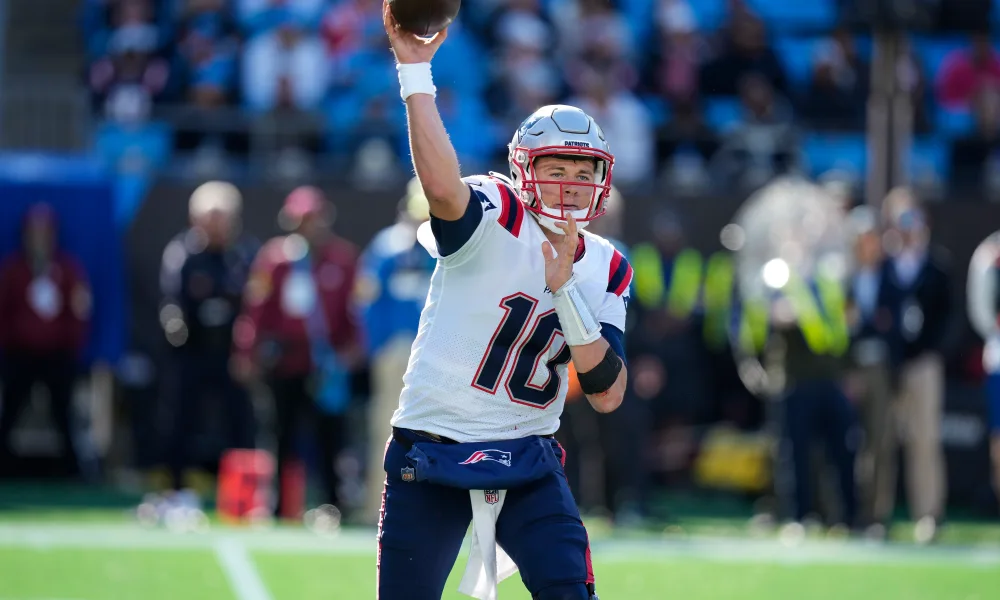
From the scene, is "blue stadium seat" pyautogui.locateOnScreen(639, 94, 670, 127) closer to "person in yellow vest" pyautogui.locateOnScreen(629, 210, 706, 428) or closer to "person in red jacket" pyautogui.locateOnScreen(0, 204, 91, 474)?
"person in yellow vest" pyautogui.locateOnScreen(629, 210, 706, 428)

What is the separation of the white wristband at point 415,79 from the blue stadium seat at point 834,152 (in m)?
11.4

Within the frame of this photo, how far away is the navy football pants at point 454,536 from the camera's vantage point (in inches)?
176

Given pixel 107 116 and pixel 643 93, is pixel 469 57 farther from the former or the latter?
pixel 107 116

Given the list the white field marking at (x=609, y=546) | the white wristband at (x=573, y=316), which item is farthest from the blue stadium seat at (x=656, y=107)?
the white wristband at (x=573, y=316)

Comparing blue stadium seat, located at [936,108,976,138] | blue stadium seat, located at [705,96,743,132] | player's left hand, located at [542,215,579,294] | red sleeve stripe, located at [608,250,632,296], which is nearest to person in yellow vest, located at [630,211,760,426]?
blue stadium seat, located at [705,96,743,132]

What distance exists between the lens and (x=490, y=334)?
4.61 meters

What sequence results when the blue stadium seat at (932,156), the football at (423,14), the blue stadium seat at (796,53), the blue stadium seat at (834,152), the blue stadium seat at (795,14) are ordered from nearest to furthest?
the football at (423,14)
the blue stadium seat at (834,152)
the blue stadium seat at (932,156)
the blue stadium seat at (796,53)
the blue stadium seat at (795,14)

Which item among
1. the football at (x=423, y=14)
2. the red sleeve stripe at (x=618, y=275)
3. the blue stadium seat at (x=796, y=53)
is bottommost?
the red sleeve stripe at (x=618, y=275)

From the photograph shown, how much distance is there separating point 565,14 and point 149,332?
6.01 m

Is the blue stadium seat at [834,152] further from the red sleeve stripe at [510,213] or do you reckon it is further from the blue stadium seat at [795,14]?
the red sleeve stripe at [510,213]

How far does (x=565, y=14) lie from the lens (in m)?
16.8

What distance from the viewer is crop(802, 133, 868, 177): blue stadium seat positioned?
606 inches

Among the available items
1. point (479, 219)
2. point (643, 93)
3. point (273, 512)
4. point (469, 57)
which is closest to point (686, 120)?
point (643, 93)

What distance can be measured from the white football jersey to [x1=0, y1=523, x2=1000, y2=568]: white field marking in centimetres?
465
